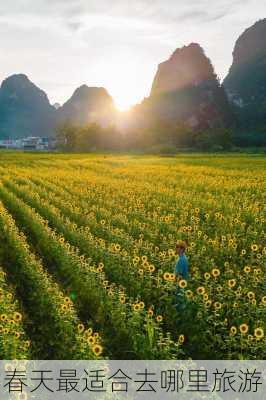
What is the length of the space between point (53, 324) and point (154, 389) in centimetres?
349

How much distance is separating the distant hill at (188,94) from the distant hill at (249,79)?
278 inches

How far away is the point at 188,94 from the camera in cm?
14462

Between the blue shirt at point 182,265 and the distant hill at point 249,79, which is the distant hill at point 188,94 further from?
the blue shirt at point 182,265

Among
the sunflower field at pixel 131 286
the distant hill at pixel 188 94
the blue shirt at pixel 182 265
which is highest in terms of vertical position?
the distant hill at pixel 188 94

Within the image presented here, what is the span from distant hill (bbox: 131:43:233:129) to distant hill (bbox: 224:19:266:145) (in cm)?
705

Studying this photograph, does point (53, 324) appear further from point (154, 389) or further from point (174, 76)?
point (174, 76)

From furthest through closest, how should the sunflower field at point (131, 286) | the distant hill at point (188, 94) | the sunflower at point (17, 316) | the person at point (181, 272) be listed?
the distant hill at point (188, 94)
the person at point (181, 272)
the sunflower field at point (131, 286)
the sunflower at point (17, 316)

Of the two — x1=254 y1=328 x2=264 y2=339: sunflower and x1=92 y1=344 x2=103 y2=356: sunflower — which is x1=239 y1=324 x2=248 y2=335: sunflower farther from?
x1=92 y1=344 x2=103 y2=356: sunflower

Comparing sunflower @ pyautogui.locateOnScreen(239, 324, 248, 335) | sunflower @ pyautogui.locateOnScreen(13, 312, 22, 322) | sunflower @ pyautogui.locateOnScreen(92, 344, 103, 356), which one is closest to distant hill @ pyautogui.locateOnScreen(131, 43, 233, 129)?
sunflower @ pyautogui.locateOnScreen(13, 312, 22, 322)

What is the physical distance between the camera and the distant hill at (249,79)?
Answer: 5212 inches

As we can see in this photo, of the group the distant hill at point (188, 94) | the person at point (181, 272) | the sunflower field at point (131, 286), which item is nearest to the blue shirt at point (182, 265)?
the person at point (181, 272)

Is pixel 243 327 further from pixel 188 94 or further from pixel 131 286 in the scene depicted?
pixel 188 94

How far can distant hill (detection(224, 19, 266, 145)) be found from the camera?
434 ft

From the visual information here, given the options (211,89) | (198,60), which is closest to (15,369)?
(211,89)
